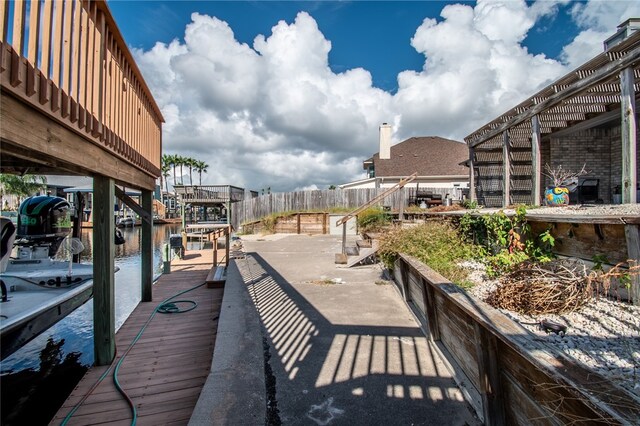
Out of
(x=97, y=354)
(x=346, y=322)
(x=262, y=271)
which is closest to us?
(x=97, y=354)

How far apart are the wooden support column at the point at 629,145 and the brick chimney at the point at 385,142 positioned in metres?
18.3

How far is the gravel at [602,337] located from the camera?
2088mm

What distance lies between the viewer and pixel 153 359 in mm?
3770

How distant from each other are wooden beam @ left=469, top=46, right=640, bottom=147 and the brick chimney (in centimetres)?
1472

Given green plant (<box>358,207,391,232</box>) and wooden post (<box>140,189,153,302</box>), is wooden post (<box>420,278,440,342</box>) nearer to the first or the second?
wooden post (<box>140,189,153,302</box>)

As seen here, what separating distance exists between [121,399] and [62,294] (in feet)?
8.53

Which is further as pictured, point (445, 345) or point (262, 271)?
point (262, 271)

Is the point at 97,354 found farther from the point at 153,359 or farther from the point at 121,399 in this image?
the point at 121,399

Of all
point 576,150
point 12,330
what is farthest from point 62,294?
point 576,150

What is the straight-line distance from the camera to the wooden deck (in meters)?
2.80

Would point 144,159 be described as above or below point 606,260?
above

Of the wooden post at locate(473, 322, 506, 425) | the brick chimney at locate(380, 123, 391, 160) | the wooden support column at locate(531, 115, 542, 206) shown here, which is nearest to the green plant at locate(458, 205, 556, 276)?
the wooden support column at locate(531, 115, 542, 206)

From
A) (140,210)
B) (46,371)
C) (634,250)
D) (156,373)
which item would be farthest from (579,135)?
(46,371)

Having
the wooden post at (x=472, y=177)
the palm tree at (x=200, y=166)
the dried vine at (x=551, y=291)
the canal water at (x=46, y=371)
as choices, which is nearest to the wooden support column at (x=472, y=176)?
the wooden post at (x=472, y=177)
